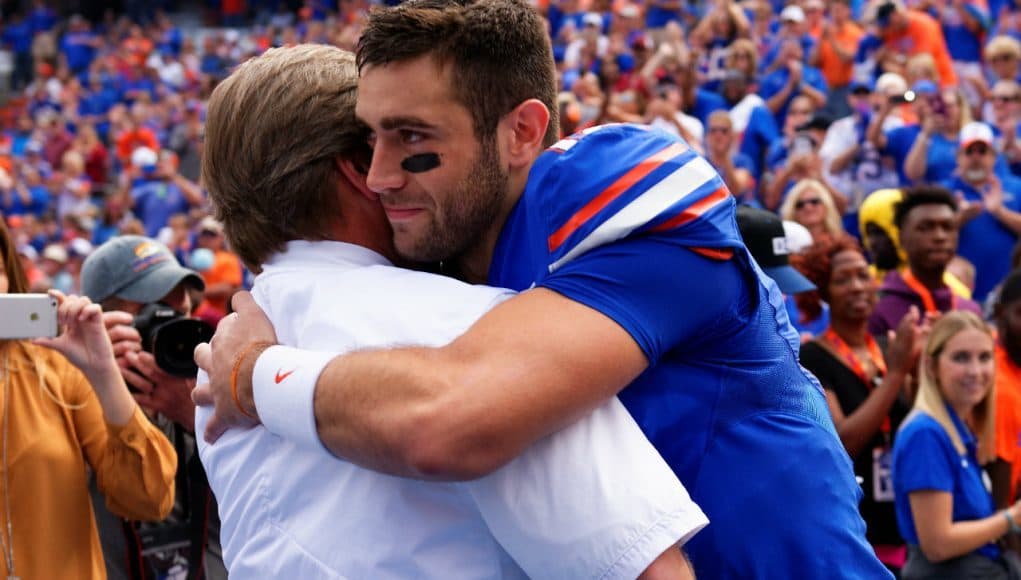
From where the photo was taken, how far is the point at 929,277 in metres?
6.04

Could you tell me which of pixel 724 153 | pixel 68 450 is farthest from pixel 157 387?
pixel 724 153

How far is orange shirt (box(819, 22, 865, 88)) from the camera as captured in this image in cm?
1151

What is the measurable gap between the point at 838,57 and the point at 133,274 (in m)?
8.86

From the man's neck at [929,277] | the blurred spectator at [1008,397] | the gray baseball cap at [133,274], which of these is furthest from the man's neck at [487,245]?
the man's neck at [929,277]

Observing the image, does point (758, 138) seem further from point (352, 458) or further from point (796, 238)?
point (352, 458)

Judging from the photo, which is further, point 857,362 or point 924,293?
point 924,293

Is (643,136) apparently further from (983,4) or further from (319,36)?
(319,36)

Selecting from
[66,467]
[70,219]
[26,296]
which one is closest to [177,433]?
[66,467]

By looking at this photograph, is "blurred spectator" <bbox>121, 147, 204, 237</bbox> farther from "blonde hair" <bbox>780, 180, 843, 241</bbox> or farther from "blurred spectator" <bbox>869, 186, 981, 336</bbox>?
"blurred spectator" <bbox>869, 186, 981, 336</bbox>

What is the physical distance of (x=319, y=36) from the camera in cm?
2011

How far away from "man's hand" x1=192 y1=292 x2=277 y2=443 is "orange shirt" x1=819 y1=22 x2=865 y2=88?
33.7 ft

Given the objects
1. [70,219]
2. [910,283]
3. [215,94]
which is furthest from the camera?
[70,219]

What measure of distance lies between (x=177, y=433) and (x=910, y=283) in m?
3.62

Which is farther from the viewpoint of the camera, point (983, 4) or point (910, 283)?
point (983, 4)
